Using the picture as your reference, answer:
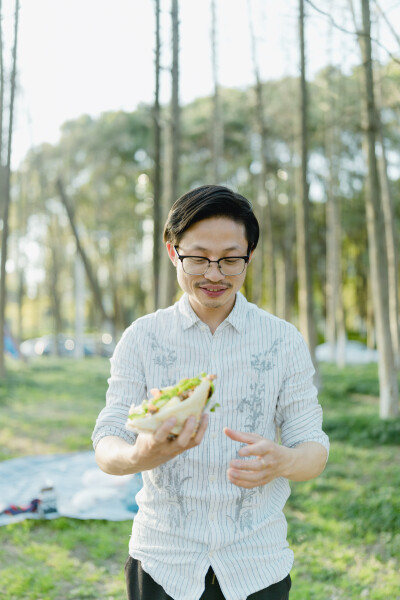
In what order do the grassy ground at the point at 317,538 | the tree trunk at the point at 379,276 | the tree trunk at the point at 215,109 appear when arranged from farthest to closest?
the tree trunk at the point at 215,109
the tree trunk at the point at 379,276
the grassy ground at the point at 317,538

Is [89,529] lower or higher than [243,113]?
lower

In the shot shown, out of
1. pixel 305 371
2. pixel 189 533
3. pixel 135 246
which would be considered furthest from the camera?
pixel 135 246

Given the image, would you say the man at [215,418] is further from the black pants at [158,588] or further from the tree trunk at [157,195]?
the tree trunk at [157,195]

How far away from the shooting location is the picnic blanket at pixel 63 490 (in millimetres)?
5762

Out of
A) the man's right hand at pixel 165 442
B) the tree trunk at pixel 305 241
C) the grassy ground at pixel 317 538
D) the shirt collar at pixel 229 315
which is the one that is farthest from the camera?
the tree trunk at pixel 305 241

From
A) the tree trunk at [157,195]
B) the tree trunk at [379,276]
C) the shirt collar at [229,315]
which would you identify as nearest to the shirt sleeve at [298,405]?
the shirt collar at [229,315]

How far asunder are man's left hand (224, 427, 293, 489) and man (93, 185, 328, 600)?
64 mm

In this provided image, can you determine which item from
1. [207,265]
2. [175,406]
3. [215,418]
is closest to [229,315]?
[207,265]

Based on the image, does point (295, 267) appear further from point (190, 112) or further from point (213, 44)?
point (213, 44)

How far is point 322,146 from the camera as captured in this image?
2434cm

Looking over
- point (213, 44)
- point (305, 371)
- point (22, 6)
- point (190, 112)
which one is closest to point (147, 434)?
point (305, 371)

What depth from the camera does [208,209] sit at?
170 cm

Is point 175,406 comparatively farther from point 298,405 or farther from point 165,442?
point 298,405

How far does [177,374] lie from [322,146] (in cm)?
2400
